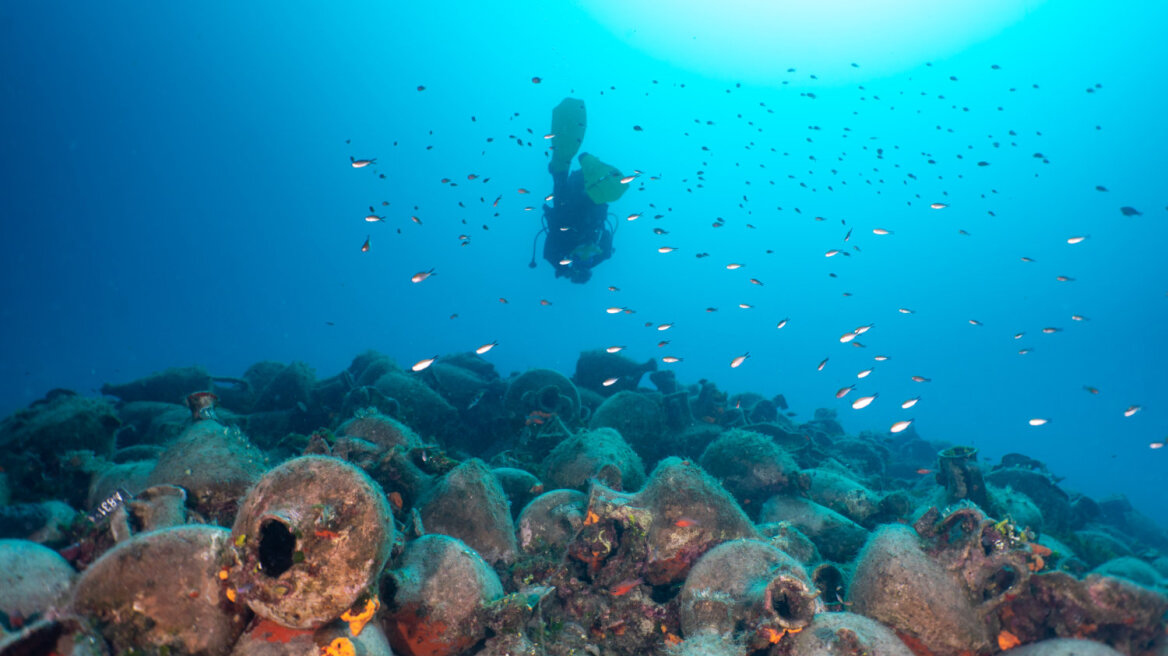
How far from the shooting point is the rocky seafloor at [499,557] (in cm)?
313

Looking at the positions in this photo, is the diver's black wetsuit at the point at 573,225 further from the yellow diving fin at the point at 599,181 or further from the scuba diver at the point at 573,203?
the yellow diving fin at the point at 599,181

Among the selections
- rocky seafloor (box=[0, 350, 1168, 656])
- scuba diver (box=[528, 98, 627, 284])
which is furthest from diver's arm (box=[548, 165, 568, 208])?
rocky seafloor (box=[0, 350, 1168, 656])

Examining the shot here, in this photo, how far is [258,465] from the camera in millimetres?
5320

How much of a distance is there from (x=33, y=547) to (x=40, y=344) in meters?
124

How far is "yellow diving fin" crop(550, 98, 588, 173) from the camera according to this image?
18672 millimetres

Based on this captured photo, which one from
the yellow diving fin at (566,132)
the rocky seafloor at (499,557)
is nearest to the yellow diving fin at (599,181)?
the yellow diving fin at (566,132)

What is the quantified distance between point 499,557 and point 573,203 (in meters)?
15.2

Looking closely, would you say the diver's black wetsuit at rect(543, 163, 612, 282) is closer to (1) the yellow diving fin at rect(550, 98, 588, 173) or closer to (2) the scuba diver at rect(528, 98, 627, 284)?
(2) the scuba diver at rect(528, 98, 627, 284)

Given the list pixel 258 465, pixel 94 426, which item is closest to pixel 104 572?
pixel 258 465

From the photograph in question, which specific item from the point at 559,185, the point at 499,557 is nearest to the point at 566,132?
Answer: the point at 559,185

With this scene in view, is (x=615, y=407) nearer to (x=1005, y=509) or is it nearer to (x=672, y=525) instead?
(x=672, y=525)

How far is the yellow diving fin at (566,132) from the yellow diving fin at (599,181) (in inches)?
30.2

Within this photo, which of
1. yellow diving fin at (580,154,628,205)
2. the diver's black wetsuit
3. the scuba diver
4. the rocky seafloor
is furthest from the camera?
the diver's black wetsuit

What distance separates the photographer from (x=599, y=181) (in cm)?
1752
